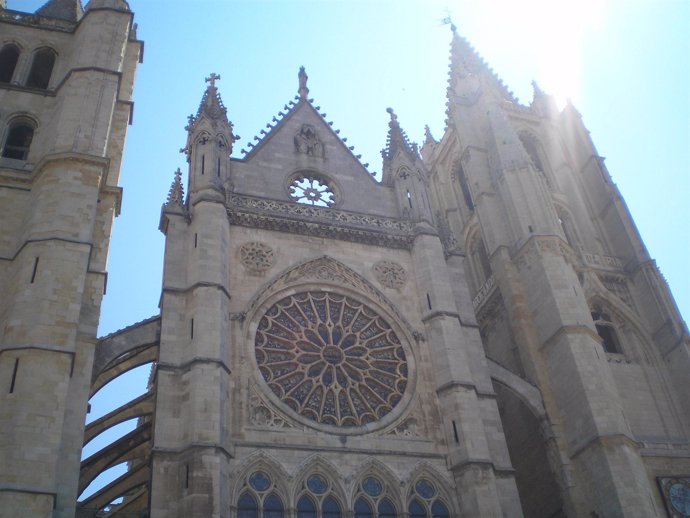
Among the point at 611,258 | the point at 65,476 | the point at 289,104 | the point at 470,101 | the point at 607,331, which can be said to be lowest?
the point at 65,476

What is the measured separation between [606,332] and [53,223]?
14974mm

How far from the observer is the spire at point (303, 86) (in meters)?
22.4

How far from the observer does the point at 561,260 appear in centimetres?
2008

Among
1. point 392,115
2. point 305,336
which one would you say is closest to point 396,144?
point 392,115

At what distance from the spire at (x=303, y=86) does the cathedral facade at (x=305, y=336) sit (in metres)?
0.07

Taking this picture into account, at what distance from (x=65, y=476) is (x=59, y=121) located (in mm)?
8110

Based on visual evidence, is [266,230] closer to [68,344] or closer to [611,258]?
[68,344]

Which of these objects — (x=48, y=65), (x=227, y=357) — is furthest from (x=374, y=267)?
(x=48, y=65)

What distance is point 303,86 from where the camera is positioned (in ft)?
74.7

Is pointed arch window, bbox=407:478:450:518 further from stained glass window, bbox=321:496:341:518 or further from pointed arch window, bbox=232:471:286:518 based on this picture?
pointed arch window, bbox=232:471:286:518

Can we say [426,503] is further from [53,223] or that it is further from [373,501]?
[53,223]

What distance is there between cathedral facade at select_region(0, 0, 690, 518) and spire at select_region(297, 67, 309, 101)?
0.24ft

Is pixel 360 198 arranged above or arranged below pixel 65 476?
above

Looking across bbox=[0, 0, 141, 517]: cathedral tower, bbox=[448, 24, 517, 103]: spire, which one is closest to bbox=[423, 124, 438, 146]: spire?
bbox=[448, 24, 517, 103]: spire
